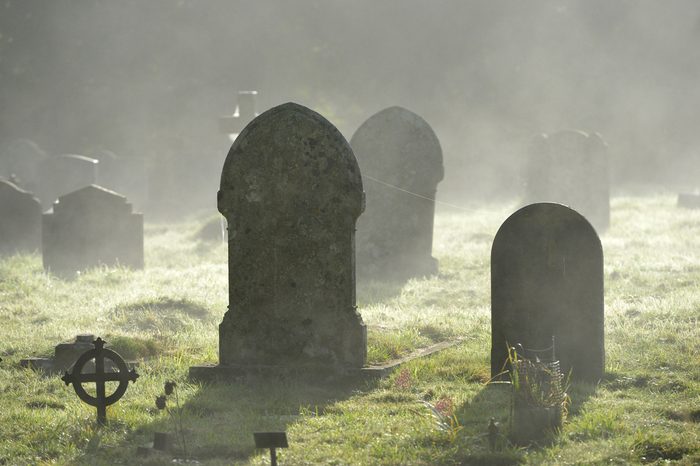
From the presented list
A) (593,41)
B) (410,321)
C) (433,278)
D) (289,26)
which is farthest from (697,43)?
(410,321)

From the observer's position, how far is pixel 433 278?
53.8 feet

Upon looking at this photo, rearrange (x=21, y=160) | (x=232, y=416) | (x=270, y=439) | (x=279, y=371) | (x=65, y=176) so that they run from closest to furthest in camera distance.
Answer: (x=270, y=439) < (x=232, y=416) < (x=279, y=371) < (x=65, y=176) < (x=21, y=160)

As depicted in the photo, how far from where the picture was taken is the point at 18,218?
22312mm

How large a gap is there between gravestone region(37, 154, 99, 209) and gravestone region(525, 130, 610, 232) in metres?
13.6

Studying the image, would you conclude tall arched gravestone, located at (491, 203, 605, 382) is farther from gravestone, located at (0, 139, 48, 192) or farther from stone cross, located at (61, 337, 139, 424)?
gravestone, located at (0, 139, 48, 192)

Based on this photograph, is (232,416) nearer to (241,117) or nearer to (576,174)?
(576,174)

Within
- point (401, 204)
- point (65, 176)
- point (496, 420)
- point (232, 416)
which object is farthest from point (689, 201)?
point (232, 416)

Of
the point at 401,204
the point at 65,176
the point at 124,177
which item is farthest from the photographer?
the point at 124,177

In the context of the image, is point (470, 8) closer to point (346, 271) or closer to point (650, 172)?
point (650, 172)

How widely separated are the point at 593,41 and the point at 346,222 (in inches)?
1631

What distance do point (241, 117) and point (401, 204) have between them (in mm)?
9078

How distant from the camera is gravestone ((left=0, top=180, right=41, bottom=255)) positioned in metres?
22.2

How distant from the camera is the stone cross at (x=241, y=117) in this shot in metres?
24.6

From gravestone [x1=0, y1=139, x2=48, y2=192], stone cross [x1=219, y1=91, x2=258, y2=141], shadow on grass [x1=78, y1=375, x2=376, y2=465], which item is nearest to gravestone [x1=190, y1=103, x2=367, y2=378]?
shadow on grass [x1=78, y1=375, x2=376, y2=465]
